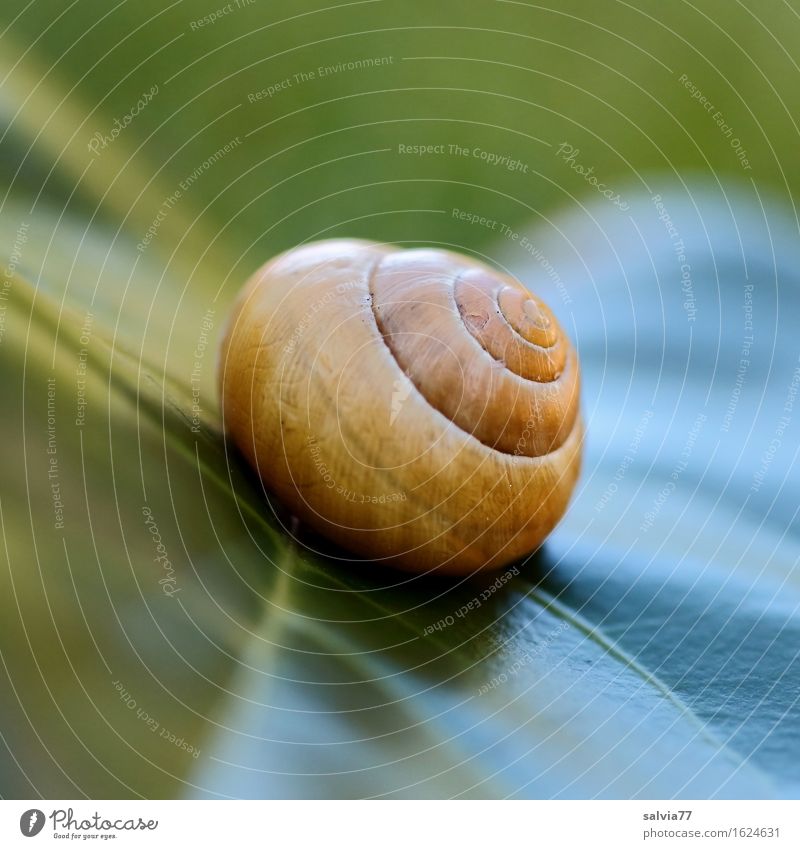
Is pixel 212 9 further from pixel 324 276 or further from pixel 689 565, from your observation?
pixel 689 565

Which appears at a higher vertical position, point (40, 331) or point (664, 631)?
point (40, 331)

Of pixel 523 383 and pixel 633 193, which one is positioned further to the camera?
pixel 633 193
